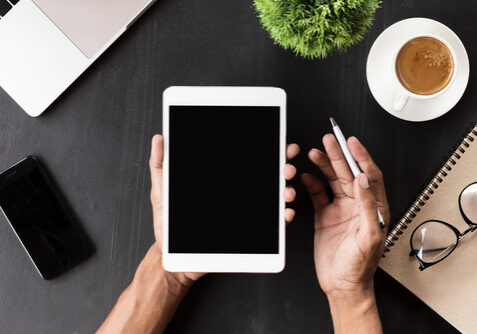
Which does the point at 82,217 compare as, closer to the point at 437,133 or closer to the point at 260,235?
the point at 260,235

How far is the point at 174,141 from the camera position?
769 millimetres

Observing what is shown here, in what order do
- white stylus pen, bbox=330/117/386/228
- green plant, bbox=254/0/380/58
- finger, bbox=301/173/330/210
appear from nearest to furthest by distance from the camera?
green plant, bbox=254/0/380/58 < white stylus pen, bbox=330/117/386/228 < finger, bbox=301/173/330/210

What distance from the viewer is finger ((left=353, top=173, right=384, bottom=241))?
692mm

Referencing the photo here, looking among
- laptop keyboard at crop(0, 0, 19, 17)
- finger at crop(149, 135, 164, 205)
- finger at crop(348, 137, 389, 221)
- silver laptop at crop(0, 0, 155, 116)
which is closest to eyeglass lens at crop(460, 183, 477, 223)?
finger at crop(348, 137, 389, 221)

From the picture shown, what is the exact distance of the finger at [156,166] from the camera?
0.76m

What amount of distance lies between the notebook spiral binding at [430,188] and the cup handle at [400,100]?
15 centimetres

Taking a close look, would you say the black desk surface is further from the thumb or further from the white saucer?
the thumb

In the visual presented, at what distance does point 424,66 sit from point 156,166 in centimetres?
52

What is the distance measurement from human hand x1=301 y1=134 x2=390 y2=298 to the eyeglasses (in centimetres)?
8

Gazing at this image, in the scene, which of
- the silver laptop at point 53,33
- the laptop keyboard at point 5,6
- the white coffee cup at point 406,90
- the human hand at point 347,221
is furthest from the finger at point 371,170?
the laptop keyboard at point 5,6

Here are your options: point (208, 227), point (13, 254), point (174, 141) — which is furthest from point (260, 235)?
point (13, 254)

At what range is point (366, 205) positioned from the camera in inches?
27.3

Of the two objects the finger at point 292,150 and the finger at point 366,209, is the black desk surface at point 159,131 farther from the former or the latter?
the finger at point 366,209

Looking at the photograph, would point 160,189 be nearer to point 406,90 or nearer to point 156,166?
point 156,166
